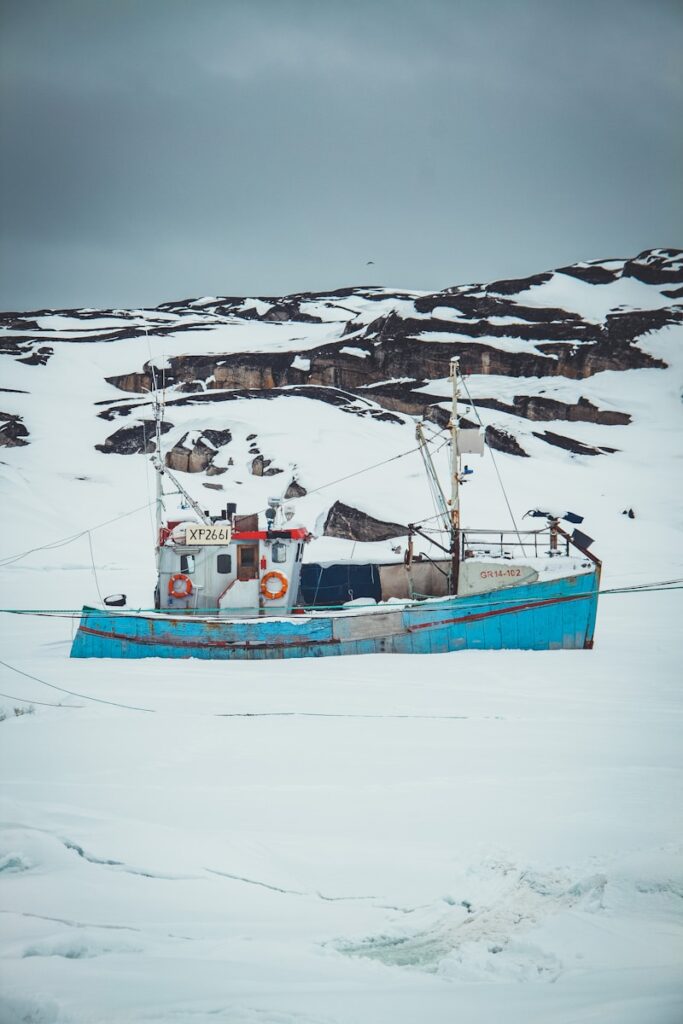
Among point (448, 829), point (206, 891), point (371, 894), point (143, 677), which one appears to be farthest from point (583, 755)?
point (143, 677)

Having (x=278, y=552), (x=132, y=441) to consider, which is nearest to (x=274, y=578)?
(x=278, y=552)

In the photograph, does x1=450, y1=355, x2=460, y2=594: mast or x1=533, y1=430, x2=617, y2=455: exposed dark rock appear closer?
x1=450, y1=355, x2=460, y2=594: mast

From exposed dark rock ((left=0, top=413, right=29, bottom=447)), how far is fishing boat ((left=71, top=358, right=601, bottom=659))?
37295 mm

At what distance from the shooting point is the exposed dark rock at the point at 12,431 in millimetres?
49281

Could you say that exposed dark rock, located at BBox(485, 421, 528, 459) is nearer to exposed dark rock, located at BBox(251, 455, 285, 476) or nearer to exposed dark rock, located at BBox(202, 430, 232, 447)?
exposed dark rock, located at BBox(251, 455, 285, 476)

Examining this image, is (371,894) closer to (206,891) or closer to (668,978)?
(206,891)

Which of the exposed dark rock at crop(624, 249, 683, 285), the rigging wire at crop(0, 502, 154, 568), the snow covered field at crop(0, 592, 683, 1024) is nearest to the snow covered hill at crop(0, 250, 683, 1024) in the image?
the snow covered field at crop(0, 592, 683, 1024)

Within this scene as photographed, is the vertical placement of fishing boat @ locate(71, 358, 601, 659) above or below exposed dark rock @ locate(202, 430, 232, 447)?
below

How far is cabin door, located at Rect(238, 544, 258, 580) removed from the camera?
1680 centimetres

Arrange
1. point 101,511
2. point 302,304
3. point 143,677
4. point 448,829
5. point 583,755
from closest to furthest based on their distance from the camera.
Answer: point 448,829, point 583,755, point 143,677, point 101,511, point 302,304

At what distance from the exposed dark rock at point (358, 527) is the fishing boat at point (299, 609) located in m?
17.4

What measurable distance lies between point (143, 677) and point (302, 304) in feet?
364

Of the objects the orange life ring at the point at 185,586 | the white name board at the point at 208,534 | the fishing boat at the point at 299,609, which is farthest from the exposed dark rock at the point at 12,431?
the white name board at the point at 208,534

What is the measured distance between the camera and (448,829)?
619 centimetres
